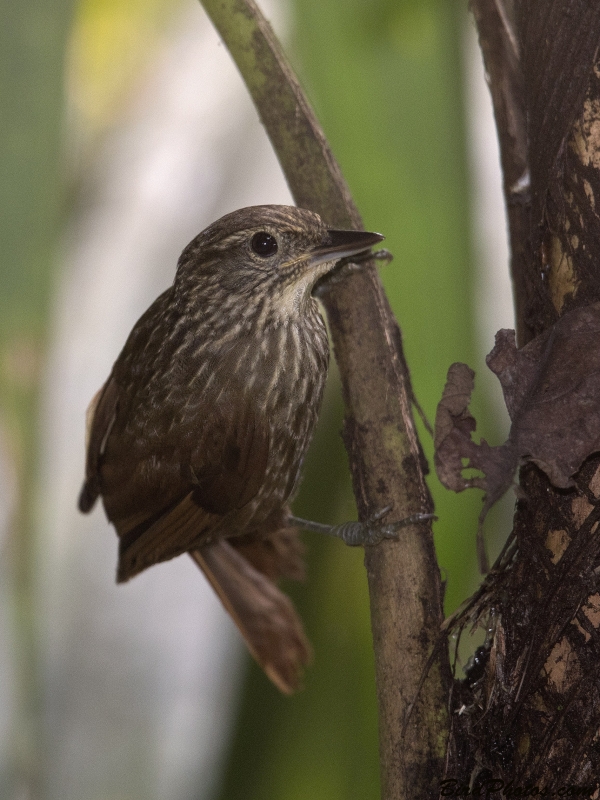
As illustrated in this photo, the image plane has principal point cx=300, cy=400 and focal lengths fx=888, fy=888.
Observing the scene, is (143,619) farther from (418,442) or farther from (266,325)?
(418,442)

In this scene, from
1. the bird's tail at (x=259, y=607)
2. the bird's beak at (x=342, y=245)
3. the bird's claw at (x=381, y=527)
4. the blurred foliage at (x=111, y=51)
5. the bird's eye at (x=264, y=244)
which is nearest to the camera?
the bird's claw at (x=381, y=527)

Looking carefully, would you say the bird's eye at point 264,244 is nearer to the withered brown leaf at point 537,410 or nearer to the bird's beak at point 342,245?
the bird's beak at point 342,245

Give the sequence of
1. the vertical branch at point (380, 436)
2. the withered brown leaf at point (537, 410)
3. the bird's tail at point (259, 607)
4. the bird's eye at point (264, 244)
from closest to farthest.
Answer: the withered brown leaf at point (537, 410)
the vertical branch at point (380, 436)
the bird's eye at point (264, 244)
the bird's tail at point (259, 607)

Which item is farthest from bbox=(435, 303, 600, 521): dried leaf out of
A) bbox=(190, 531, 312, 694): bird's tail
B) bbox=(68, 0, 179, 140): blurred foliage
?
bbox=(68, 0, 179, 140): blurred foliage

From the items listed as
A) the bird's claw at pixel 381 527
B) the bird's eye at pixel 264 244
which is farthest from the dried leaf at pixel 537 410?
the bird's eye at pixel 264 244

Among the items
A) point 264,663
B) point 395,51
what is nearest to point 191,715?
point 264,663

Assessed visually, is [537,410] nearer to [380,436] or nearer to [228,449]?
[380,436]
